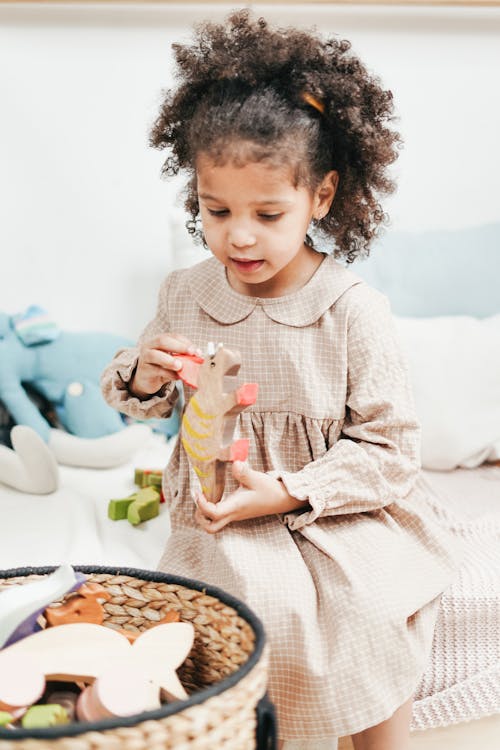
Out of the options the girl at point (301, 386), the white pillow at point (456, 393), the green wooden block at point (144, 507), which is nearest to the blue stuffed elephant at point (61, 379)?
the green wooden block at point (144, 507)

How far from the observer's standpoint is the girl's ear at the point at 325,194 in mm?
1025

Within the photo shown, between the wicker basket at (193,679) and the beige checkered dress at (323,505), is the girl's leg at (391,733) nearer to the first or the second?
the beige checkered dress at (323,505)

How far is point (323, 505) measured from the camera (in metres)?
0.95

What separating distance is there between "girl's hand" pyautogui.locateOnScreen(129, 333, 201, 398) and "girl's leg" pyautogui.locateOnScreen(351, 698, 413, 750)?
1.45 ft

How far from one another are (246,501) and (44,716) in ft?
1.09

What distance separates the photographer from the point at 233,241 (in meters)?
0.93

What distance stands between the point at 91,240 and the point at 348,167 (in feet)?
2.81

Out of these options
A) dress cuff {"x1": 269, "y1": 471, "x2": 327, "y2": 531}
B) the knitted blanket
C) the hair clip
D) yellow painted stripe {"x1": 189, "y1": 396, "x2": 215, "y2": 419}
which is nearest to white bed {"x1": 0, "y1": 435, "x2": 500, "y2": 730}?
the knitted blanket

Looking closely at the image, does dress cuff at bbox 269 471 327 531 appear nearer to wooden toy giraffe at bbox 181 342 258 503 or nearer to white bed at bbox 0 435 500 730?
wooden toy giraffe at bbox 181 342 258 503

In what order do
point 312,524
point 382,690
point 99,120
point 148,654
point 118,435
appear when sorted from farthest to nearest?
point 99,120 < point 118,435 < point 312,524 < point 382,690 < point 148,654

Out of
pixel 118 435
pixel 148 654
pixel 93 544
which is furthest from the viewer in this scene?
pixel 118 435

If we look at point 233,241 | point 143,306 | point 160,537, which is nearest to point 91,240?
point 143,306

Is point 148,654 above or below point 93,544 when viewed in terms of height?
above

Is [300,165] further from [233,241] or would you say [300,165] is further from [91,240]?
[91,240]
